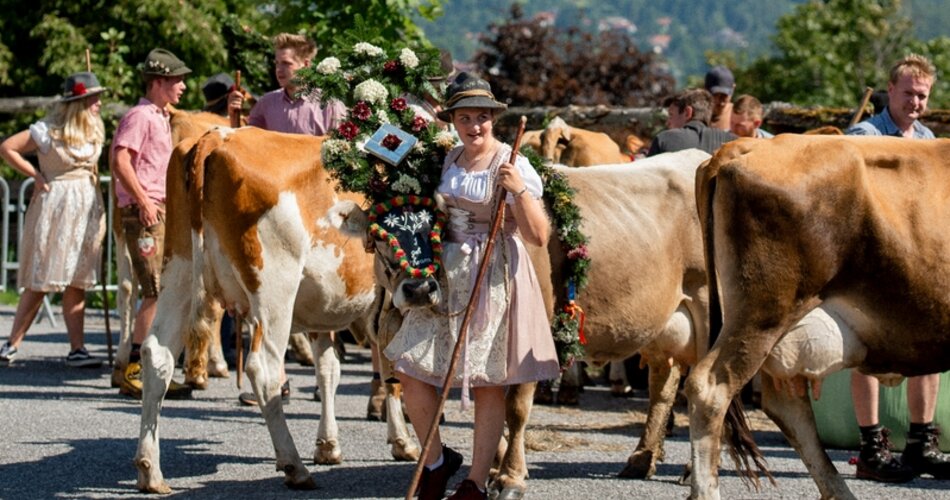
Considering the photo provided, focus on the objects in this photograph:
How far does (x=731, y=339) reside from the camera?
6723 mm

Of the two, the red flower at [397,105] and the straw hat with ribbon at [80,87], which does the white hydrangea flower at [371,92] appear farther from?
the straw hat with ribbon at [80,87]

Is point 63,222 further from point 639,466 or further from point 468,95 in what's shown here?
point 468,95

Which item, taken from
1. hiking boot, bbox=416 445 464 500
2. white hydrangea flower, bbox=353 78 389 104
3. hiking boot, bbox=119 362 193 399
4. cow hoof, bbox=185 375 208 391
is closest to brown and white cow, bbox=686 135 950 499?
hiking boot, bbox=416 445 464 500

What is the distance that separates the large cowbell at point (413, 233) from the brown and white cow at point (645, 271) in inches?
25.3

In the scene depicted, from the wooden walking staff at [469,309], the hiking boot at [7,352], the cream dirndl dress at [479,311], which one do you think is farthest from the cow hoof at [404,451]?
the hiking boot at [7,352]

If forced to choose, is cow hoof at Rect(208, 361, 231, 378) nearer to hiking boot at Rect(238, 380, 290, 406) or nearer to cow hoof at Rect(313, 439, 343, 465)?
hiking boot at Rect(238, 380, 290, 406)

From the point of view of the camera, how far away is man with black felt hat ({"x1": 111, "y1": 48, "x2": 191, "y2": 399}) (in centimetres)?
1060

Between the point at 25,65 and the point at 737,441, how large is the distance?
18371mm

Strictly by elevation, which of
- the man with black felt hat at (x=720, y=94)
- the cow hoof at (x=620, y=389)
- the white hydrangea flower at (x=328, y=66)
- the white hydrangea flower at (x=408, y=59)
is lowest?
the cow hoof at (x=620, y=389)

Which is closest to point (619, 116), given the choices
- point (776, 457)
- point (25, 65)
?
point (776, 457)

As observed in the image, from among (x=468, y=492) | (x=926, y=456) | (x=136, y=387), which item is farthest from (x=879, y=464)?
(x=136, y=387)

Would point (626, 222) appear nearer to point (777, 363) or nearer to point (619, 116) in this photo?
point (777, 363)

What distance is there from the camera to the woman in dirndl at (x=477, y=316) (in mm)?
6848

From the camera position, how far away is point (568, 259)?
7676 millimetres
